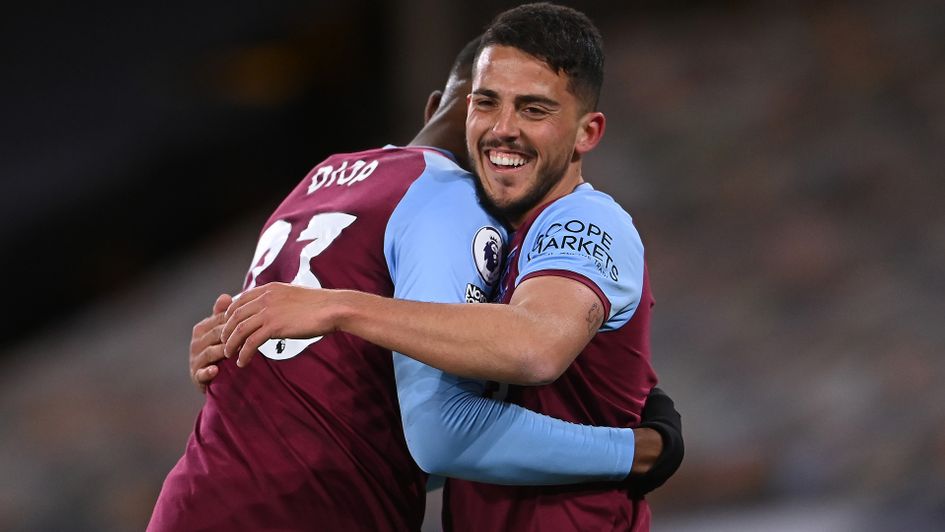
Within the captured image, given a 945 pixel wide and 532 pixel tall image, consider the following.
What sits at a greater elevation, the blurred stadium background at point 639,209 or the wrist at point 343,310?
the wrist at point 343,310

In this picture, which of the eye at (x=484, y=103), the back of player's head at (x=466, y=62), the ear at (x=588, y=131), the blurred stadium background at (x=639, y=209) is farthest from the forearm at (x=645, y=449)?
the blurred stadium background at (x=639, y=209)

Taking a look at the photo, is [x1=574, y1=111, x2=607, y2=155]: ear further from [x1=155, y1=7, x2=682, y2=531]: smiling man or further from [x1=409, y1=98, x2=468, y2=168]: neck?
[x1=409, y1=98, x2=468, y2=168]: neck

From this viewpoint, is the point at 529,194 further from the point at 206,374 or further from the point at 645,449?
the point at 206,374

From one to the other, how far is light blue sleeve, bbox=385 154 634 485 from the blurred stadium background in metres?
2.81

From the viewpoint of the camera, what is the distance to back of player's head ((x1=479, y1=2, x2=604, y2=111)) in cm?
250

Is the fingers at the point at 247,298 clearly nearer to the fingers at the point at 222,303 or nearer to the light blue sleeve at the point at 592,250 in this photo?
the fingers at the point at 222,303

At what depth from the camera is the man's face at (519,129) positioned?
250cm

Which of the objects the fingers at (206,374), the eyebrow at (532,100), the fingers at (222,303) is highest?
the eyebrow at (532,100)

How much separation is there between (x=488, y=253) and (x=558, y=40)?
17.4 inches

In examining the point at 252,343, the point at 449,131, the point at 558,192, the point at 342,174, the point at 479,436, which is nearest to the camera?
the point at 252,343

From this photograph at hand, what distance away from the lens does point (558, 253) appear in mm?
2338

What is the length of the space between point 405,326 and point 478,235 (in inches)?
15.9

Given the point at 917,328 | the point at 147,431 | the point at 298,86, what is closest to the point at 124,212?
the point at 298,86

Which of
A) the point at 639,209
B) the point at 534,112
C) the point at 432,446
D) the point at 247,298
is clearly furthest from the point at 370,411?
the point at 639,209
